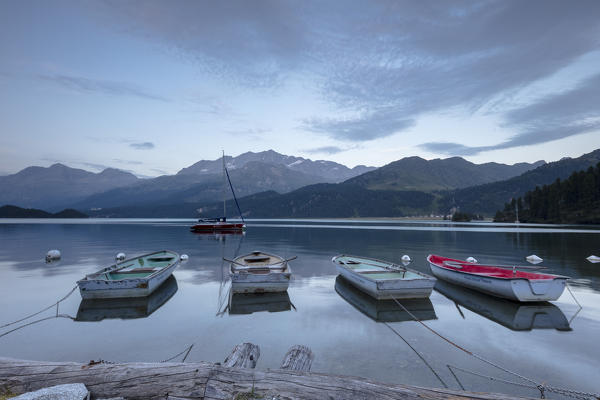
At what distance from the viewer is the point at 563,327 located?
15484 millimetres

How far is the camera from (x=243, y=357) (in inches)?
365

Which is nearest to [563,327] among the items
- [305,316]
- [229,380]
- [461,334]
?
[461,334]

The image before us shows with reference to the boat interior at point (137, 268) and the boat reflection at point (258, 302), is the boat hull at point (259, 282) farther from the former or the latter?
the boat interior at point (137, 268)

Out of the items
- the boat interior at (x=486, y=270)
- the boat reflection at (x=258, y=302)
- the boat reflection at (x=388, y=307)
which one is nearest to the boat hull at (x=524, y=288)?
the boat interior at (x=486, y=270)

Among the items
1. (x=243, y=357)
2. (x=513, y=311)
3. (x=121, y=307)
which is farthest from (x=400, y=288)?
(x=121, y=307)

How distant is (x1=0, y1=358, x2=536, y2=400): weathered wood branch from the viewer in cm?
633

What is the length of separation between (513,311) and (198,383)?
61.8ft

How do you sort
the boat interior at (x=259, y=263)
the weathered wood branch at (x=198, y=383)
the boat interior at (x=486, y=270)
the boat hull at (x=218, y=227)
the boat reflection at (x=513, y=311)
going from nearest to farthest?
the weathered wood branch at (x=198, y=383) < the boat reflection at (x=513, y=311) < the boat interior at (x=486, y=270) < the boat interior at (x=259, y=263) < the boat hull at (x=218, y=227)

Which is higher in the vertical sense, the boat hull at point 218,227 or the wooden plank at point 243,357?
the wooden plank at point 243,357

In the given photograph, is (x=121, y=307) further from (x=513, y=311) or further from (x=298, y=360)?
(x=513, y=311)

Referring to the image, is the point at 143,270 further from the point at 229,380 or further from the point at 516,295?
the point at 516,295

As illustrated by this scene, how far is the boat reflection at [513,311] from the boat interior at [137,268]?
21818 millimetres

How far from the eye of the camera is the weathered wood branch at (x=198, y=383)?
20.8 ft

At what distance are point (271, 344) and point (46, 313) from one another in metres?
13.8
